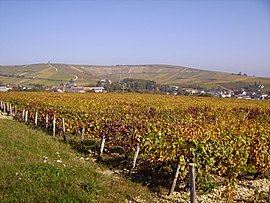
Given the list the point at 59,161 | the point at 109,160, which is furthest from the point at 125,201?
the point at 109,160

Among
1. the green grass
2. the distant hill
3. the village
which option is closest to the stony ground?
the green grass

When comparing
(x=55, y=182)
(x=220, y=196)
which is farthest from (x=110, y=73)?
(x=220, y=196)

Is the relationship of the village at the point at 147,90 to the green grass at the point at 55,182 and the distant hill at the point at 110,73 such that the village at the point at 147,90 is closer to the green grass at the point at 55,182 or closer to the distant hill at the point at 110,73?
the distant hill at the point at 110,73

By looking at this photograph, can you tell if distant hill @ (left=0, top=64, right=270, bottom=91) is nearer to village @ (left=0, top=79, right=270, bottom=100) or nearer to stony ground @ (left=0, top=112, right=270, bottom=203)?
village @ (left=0, top=79, right=270, bottom=100)

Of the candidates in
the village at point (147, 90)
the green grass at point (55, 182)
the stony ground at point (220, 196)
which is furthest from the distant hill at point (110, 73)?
the stony ground at point (220, 196)

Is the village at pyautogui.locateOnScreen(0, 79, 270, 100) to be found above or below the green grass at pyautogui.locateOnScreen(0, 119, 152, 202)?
below

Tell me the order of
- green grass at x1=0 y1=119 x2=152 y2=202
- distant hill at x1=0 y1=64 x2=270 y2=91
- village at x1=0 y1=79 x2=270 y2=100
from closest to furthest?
green grass at x1=0 y1=119 x2=152 y2=202
village at x1=0 y1=79 x2=270 y2=100
distant hill at x1=0 y1=64 x2=270 y2=91

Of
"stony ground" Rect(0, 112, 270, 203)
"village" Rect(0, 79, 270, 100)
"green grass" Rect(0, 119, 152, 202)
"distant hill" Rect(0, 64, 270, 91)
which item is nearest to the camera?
"green grass" Rect(0, 119, 152, 202)

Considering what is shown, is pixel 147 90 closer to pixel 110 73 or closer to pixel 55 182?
pixel 55 182

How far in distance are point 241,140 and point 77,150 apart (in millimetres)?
6096

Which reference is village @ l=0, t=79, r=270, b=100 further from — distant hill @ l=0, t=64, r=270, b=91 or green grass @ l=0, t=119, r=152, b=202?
green grass @ l=0, t=119, r=152, b=202

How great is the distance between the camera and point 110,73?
549 feet

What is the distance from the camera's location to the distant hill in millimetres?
124062

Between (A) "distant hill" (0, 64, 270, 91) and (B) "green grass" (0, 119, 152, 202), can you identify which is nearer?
(B) "green grass" (0, 119, 152, 202)
